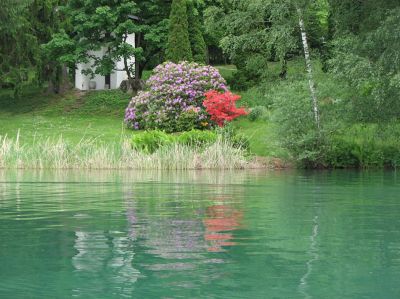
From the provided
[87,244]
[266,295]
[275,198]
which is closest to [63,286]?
[266,295]

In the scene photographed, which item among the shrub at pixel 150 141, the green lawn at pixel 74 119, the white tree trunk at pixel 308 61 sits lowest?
the shrub at pixel 150 141

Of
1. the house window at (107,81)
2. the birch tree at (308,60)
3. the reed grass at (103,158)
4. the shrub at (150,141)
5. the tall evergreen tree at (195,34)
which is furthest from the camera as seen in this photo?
the house window at (107,81)

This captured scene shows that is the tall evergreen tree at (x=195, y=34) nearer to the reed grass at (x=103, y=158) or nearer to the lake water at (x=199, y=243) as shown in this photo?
the reed grass at (x=103, y=158)

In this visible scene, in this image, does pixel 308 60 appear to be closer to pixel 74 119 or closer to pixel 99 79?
pixel 74 119

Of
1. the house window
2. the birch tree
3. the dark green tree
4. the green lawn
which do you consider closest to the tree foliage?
the birch tree

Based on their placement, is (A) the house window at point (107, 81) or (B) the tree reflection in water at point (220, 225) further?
(A) the house window at point (107, 81)

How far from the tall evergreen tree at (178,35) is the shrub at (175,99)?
101 inches

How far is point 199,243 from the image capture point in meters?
11.8

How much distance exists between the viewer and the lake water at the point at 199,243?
8.93 metres

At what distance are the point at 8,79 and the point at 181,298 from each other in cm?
4303

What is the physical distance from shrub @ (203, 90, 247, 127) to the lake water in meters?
20.8

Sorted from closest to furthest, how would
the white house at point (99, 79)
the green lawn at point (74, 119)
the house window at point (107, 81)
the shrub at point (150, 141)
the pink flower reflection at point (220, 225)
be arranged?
the pink flower reflection at point (220, 225) < the shrub at point (150, 141) < the green lawn at point (74, 119) < the white house at point (99, 79) < the house window at point (107, 81)

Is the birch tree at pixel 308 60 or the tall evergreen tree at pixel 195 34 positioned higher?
the tall evergreen tree at pixel 195 34

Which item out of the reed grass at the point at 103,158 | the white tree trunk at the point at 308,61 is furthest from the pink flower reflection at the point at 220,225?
the white tree trunk at the point at 308,61
